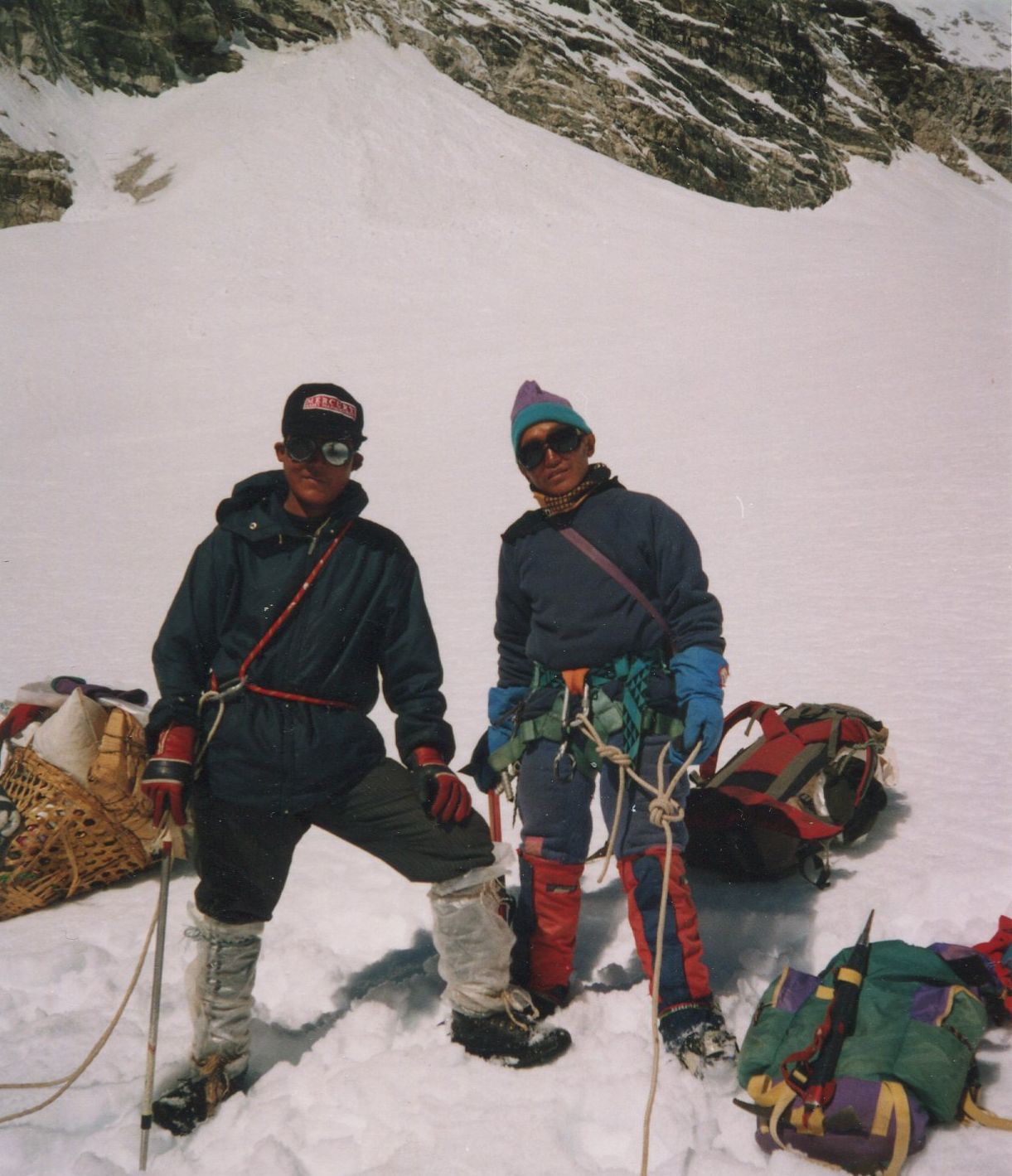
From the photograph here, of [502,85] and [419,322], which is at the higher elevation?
[502,85]

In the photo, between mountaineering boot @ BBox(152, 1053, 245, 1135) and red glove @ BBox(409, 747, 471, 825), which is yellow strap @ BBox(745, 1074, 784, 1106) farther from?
mountaineering boot @ BBox(152, 1053, 245, 1135)

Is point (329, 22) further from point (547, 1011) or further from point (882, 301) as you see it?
point (547, 1011)

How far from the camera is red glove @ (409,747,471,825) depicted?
2.30 m

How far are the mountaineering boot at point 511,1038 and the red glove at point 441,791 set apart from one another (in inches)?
23.2

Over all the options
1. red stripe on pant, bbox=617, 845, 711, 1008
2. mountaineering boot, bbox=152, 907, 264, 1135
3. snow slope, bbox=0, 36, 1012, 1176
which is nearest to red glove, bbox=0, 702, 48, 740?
snow slope, bbox=0, 36, 1012, 1176

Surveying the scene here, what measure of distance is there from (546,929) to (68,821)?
1.81 metres

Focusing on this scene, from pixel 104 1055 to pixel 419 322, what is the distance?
1682cm

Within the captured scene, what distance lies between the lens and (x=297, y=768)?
2.30 meters

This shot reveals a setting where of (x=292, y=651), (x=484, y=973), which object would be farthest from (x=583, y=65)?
(x=484, y=973)

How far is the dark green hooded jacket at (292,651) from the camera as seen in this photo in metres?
2.29

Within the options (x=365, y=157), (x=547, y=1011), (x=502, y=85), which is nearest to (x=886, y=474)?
(x=547, y=1011)

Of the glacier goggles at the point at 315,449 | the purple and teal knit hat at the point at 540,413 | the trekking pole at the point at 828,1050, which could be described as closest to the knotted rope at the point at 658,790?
the trekking pole at the point at 828,1050

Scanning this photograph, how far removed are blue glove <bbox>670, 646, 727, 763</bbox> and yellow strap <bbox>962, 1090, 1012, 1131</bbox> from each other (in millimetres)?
970

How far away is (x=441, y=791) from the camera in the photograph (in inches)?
90.4
